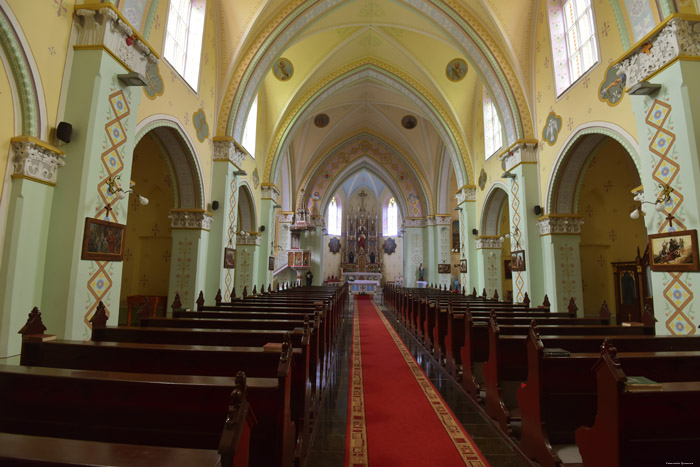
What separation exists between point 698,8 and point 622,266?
8.25 meters

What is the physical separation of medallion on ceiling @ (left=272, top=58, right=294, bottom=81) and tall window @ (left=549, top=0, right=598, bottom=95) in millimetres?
9446

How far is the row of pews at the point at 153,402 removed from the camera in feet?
4.60

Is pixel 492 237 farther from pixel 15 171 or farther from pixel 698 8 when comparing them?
pixel 15 171

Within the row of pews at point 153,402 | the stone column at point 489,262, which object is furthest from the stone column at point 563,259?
the row of pews at point 153,402

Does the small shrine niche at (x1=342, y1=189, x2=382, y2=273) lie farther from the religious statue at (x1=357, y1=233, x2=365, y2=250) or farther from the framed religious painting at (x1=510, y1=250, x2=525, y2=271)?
the framed religious painting at (x1=510, y1=250, x2=525, y2=271)

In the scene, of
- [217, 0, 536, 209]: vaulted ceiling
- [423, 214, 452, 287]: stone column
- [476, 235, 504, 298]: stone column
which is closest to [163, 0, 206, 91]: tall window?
[217, 0, 536, 209]: vaulted ceiling

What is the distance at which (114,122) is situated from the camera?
5.67 m

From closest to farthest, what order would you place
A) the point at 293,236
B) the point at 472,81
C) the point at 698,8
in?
the point at 698,8 < the point at 472,81 < the point at 293,236

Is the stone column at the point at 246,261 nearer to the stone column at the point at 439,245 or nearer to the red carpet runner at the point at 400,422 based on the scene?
the red carpet runner at the point at 400,422

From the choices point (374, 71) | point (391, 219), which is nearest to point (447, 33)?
point (374, 71)

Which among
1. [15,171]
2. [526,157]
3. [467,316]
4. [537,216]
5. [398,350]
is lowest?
[398,350]

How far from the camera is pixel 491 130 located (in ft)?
46.4

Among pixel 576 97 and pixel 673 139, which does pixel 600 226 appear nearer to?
pixel 576 97

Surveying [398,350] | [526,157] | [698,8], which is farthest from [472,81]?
[398,350]
